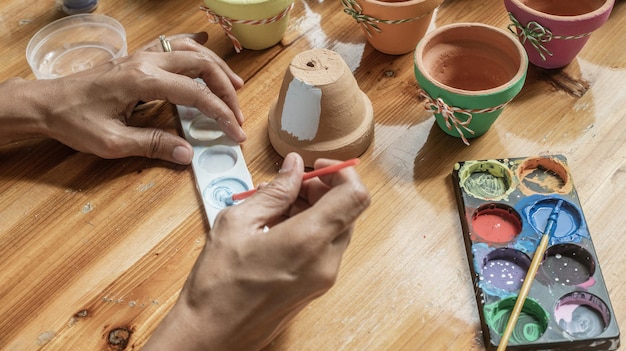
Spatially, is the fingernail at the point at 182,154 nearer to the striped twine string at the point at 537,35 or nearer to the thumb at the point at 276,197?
the thumb at the point at 276,197

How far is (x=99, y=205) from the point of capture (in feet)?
3.50

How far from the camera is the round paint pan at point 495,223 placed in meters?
0.97

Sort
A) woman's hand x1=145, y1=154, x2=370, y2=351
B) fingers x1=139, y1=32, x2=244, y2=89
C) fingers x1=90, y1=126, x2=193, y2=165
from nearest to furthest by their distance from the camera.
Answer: woman's hand x1=145, y1=154, x2=370, y2=351
fingers x1=90, y1=126, x2=193, y2=165
fingers x1=139, y1=32, x2=244, y2=89

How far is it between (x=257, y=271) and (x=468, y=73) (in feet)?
1.95

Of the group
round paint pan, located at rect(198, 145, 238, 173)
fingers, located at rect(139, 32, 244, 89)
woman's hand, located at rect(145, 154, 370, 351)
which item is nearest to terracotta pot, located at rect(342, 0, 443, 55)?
fingers, located at rect(139, 32, 244, 89)

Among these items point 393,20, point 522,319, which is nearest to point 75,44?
point 393,20

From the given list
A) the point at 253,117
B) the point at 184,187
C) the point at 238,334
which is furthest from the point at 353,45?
the point at 238,334

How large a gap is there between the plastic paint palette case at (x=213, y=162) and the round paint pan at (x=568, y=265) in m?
0.48

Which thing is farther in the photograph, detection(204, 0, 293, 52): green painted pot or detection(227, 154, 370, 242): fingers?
detection(204, 0, 293, 52): green painted pot

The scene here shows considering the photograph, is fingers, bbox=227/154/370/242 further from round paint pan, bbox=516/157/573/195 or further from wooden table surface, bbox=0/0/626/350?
round paint pan, bbox=516/157/573/195

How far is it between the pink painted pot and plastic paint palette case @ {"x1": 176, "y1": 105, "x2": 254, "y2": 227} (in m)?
0.54

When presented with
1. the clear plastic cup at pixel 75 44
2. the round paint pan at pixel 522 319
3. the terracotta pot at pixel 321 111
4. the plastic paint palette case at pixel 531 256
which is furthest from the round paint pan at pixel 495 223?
the clear plastic cup at pixel 75 44

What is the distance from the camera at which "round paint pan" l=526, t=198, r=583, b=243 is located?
957 mm

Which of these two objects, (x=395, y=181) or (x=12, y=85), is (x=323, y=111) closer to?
(x=395, y=181)
